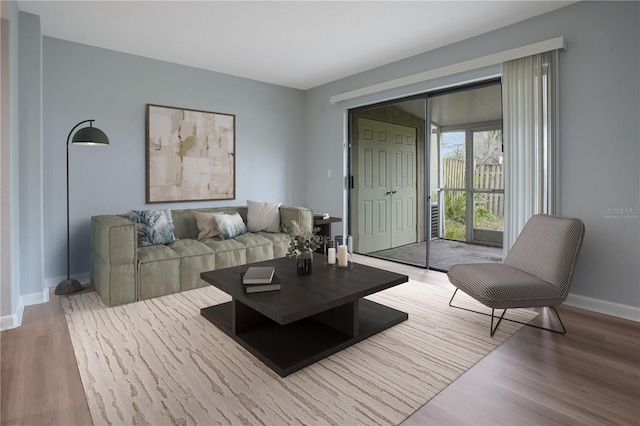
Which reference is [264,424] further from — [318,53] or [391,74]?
[391,74]

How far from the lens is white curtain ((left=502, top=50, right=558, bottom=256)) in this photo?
9.94ft

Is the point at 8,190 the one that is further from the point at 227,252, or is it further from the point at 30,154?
the point at 227,252

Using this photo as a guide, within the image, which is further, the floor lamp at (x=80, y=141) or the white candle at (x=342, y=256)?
the floor lamp at (x=80, y=141)

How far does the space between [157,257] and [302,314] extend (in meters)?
1.91

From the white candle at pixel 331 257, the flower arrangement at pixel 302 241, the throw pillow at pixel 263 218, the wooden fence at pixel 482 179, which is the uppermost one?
the wooden fence at pixel 482 179

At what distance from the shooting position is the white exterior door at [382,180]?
509 cm

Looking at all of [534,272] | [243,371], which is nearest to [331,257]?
[243,371]

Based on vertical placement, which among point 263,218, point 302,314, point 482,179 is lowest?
point 302,314

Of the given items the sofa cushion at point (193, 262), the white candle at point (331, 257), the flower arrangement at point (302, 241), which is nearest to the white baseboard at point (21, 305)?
the sofa cushion at point (193, 262)

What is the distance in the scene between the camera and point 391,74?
14.2 ft

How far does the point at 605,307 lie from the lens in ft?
9.32

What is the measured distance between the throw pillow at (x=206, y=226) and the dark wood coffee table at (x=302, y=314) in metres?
1.37

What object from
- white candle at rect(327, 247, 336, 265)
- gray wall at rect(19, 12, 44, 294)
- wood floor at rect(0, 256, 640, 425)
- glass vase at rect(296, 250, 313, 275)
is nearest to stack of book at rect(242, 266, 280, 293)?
glass vase at rect(296, 250, 313, 275)

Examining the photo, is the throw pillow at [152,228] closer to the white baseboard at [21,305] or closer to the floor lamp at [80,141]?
the floor lamp at [80,141]
